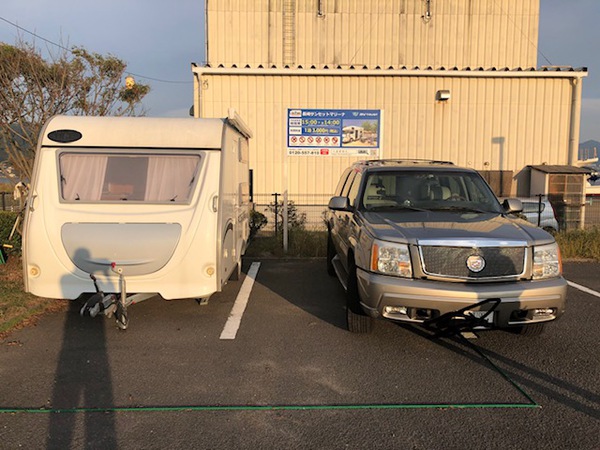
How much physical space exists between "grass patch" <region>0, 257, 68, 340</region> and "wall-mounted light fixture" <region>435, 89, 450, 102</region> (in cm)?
1147

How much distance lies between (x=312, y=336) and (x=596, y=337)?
3.07m

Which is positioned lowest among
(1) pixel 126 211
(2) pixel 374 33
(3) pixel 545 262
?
(3) pixel 545 262

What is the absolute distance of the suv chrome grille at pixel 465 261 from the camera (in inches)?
170

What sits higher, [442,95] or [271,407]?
[442,95]

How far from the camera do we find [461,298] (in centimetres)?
418

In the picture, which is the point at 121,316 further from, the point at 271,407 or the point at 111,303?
the point at 271,407

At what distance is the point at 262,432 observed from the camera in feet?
10.5

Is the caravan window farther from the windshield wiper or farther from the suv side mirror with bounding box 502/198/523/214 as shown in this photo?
the suv side mirror with bounding box 502/198/523/214

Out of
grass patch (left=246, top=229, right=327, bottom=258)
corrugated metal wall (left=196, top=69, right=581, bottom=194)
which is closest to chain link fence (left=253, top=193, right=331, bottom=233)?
corrugated metal wall (left=196, top=69, right=581, bottom=194)

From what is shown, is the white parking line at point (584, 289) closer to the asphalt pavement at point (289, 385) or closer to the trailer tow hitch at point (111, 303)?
the asphalt pavement at point (289, 385)

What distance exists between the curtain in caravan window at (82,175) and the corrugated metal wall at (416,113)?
8952 millimetres

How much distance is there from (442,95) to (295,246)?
686 cm

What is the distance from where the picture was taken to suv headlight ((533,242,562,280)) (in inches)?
174

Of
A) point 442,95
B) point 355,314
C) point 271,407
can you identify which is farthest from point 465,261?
point 442,95
